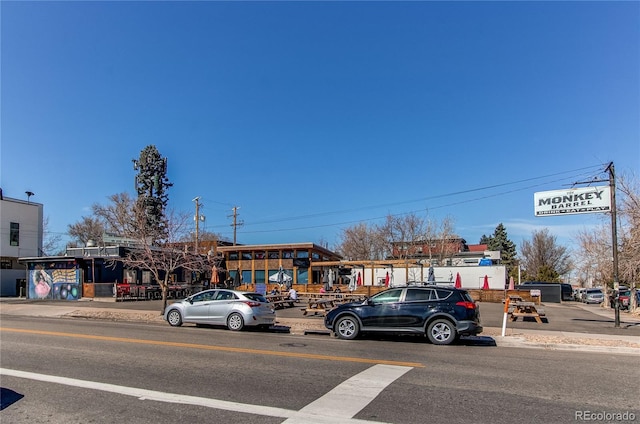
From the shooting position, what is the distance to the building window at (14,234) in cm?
4691

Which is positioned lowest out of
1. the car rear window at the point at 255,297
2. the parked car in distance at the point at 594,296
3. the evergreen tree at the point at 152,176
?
the parked car in distance at the point at 594,296

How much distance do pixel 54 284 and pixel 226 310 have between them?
90.9 ft

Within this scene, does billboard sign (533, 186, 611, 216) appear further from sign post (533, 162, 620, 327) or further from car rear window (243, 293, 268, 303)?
car rear window (243, 293, 268, 303)

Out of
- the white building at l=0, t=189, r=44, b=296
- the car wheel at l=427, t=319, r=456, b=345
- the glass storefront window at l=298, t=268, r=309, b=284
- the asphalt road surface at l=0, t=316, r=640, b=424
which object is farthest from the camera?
the white building at l=0, t=189, r=44, b=296

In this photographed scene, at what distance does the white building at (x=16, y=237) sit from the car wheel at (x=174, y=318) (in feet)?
119

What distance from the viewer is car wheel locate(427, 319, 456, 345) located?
12310 millimetres

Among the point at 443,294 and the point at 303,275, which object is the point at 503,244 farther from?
the point at 443,294

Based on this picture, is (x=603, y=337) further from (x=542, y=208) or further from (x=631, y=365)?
(x=542, y=208)

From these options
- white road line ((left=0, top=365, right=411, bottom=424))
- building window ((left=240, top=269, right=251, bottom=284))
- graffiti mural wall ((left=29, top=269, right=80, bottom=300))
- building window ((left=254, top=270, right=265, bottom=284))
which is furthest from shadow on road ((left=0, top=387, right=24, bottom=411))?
building window ((left=240, top=269, right=251, bottom=284))

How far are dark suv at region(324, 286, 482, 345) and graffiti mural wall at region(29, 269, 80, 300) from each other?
96.5 feet

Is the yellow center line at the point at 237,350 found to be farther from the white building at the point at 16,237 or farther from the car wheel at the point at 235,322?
the white building at the point at 16,237

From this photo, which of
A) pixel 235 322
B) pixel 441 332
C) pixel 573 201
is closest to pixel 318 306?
pixel 235 322

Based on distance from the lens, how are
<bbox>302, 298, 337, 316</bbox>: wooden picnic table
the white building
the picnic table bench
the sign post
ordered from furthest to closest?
the white building < the picnic table bench < <bbox>302, 298, 337, 316</bbox>: wooden picnic table < the sign post

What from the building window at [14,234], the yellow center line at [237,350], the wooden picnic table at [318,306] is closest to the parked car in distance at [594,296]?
the wooden picnic table at [318,306]
